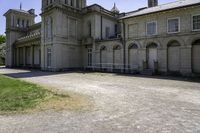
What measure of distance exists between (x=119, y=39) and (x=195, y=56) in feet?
31.6

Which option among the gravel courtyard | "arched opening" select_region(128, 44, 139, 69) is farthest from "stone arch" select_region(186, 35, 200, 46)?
the gravel courtyard

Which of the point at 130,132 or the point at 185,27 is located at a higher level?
the point at 185,27

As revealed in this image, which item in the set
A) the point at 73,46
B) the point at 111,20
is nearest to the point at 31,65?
the point at 73,46

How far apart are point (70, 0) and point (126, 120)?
94.1ft

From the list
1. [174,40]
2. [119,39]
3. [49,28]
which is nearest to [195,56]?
[174,40]

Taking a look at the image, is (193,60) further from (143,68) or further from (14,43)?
(14,43)

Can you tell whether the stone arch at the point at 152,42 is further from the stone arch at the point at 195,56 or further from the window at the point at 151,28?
the stone arch at the point at 195,56

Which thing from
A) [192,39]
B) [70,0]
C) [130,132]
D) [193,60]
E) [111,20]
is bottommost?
[130,132]

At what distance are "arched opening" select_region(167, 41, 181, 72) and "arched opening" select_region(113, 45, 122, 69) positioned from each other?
6658 mm

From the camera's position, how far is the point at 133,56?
993 inches

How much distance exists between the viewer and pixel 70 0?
31.7m

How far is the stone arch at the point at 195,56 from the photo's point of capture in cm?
1992

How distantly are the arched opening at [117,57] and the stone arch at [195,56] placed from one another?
9.07 metres

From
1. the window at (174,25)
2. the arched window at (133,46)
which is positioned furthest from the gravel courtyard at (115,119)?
the arched window at (133,46)
